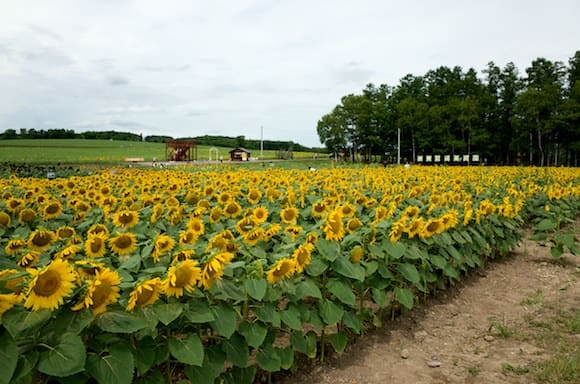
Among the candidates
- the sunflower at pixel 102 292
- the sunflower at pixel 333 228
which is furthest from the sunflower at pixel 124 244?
the sunflower at pixel 333 228

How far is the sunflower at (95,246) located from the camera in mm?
2512

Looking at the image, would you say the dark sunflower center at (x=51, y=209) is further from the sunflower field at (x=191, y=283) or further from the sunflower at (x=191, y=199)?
the sunflower at (x=191, y=199)

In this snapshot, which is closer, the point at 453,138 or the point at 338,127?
the point at 453,138

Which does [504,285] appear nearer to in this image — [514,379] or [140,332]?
[514,379]

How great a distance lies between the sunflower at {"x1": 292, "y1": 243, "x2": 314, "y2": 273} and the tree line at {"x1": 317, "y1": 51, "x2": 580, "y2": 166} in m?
42.4

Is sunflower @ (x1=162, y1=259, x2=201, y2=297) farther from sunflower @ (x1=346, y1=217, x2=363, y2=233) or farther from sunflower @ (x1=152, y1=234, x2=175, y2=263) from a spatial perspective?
sunflower @ (x1=346, y1=217, x2=363, y2=233)

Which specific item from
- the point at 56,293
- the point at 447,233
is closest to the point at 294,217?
the point at 447,233

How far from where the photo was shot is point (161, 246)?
94.0 inches

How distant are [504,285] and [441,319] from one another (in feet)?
4.58

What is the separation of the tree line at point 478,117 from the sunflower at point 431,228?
Answer: 4089cm

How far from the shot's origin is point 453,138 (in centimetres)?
4684

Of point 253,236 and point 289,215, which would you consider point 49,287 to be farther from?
point 289,215

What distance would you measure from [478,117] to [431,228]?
46.9m

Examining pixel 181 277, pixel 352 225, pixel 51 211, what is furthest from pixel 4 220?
pixel 352 225
